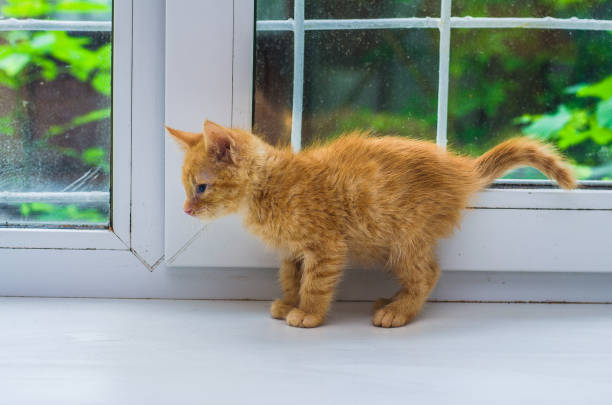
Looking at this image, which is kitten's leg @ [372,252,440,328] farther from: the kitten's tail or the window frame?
the window frame

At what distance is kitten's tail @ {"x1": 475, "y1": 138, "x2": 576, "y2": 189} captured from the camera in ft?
3.84

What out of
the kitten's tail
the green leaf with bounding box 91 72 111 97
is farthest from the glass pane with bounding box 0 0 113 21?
the kitten's tail

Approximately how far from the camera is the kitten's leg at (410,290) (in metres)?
1.07

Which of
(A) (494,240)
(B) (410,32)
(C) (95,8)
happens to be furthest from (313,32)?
(A) (494,240)

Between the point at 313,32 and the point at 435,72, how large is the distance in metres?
0.27

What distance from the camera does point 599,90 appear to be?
1253 mm

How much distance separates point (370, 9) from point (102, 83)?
0.59 metres

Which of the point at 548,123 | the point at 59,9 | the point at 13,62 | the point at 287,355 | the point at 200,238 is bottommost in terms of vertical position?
the point at 287,355

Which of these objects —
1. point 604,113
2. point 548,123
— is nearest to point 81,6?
point 548,123

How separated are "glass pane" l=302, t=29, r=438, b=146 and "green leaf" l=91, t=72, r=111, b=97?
0.42 meters

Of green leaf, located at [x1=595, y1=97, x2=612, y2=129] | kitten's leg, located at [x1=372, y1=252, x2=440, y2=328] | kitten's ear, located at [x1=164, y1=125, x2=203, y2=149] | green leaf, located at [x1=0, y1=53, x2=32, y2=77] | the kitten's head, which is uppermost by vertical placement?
green leaf, located at [x1=0, y1=53, x2=32, y2=77]

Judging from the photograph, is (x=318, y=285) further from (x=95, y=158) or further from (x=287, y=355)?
(x=95, y=158)

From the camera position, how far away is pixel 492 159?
118 centimetres

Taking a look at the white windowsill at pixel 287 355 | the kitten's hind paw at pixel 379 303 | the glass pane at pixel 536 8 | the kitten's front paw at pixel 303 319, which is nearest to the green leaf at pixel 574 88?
the glass pane at pixel 536 8
